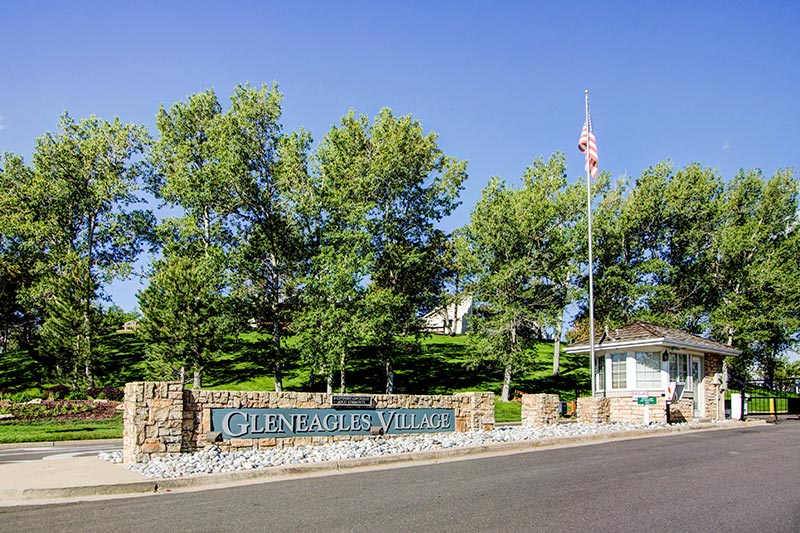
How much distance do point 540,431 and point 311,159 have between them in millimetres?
20284

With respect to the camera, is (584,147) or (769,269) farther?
(769,269)

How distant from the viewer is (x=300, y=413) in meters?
14.6

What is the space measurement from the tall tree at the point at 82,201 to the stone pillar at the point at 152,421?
22.0 metres

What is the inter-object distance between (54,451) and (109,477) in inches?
260

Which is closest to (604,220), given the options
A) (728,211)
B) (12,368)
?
(728,211)

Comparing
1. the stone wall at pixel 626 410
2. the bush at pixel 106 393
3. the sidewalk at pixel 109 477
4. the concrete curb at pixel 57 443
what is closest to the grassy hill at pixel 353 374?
the bush at pixel 106 393

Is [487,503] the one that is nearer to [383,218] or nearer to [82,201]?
[383,218]

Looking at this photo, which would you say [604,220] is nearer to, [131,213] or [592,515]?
[131,213]

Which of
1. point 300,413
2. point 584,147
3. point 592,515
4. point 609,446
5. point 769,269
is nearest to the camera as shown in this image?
point 592,515

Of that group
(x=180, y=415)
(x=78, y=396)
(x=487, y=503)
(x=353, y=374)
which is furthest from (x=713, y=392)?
(x=78, y=396)

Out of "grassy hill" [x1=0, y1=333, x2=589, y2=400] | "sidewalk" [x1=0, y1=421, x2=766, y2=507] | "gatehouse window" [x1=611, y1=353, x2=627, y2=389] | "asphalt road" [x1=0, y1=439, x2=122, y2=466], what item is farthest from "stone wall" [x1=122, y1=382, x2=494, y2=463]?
"grassy hill" [x1=0, y1=333, x2=589, y2=400]

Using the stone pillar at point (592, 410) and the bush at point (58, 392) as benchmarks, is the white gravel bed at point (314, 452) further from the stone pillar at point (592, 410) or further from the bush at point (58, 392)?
the bush at point (58, 392)

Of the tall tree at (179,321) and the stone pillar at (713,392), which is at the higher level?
the tall tree at (179,321)

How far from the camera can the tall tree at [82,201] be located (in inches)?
1350
